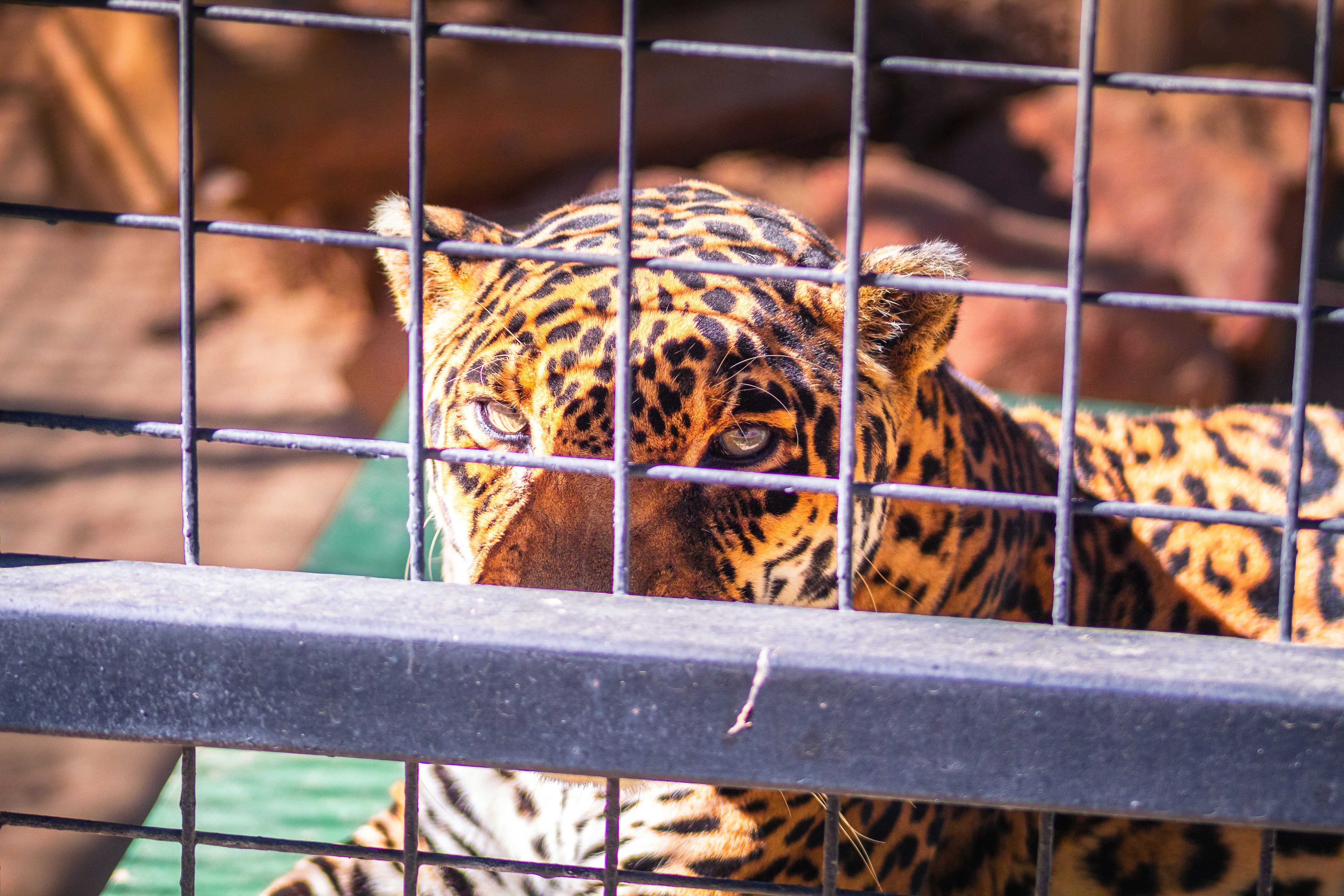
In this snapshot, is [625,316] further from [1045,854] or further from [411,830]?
[1045,854]

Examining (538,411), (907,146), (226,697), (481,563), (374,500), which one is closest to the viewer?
(226,697)

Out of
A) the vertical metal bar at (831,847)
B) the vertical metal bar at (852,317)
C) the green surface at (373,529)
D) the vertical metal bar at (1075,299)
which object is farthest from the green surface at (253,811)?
the vertical metal bar at (1075,299)

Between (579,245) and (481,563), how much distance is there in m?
0.65

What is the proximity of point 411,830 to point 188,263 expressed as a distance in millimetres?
642

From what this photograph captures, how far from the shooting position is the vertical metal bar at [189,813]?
140cm

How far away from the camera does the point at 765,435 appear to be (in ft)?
6.44

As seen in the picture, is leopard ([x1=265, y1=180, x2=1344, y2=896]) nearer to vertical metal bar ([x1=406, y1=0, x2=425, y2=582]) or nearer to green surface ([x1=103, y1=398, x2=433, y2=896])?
green surface ([x1=103, y1=398, x2=433, y2=896])

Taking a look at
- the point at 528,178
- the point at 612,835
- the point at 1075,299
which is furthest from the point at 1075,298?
the point at 528,178

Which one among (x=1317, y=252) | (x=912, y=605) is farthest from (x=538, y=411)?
(x=1317, y=252)

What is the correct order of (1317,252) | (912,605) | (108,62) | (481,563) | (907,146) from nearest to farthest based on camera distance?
(1317,252), (481,563), (912,605), (108,62), (907,146)

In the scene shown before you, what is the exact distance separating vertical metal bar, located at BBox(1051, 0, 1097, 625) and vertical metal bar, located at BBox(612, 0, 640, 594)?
401 millimetres

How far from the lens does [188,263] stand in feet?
4.30

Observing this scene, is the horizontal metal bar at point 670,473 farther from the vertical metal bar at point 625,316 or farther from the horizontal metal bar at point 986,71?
the horizontal metal bar at point 986,71

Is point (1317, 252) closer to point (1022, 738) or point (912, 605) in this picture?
point (1022, 738)
